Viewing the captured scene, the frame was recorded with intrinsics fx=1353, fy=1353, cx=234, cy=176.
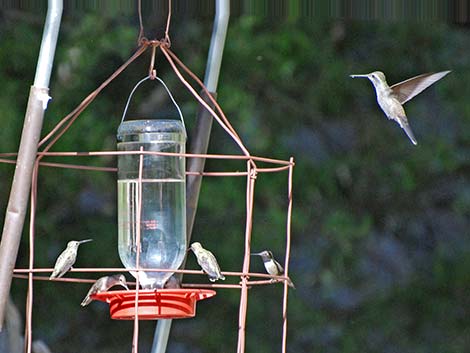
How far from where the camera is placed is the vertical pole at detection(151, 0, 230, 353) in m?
3.13

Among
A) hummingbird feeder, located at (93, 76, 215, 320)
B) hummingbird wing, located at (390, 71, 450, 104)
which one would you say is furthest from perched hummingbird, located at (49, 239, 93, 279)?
hummingbird wing, located at (390, 71, 450, 104)

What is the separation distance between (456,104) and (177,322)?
5.36 feet

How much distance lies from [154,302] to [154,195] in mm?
499

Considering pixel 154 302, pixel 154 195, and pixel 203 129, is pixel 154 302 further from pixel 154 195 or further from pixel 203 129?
pixel 203 129

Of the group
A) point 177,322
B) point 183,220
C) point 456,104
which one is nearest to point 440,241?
point 456,104

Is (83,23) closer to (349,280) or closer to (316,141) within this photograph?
(316,141)

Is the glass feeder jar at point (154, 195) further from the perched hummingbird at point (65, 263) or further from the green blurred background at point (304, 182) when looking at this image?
the green blurred background at point (304, 182)

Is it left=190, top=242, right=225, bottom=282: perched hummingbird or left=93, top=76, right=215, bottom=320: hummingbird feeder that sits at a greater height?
left=93, top=76, right=215, bottom=320: hummingbird feeder

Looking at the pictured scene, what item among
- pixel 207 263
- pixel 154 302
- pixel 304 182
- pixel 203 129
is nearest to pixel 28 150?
pixel 154 302

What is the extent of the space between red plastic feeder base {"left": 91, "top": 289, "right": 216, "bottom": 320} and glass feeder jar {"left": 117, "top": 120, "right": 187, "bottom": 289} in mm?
219

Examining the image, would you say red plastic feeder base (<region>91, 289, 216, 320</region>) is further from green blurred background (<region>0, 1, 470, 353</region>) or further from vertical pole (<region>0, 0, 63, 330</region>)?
green blurred background (<region>0, 1, 470, 353</region>)

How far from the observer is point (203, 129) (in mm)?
3330

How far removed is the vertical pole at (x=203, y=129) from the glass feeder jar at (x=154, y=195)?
0.03 metres

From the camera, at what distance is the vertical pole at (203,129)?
313 centimetres
